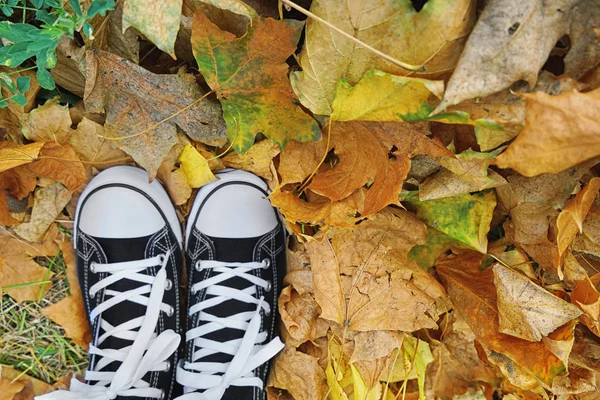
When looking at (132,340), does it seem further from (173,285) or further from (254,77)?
(254,77)

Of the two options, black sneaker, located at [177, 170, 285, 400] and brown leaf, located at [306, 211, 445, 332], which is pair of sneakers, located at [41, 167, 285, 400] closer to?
black sneaker, located at [177, 170, 285, 400]

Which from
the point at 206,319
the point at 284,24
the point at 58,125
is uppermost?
the point at 284,24

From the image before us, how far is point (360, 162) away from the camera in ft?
3.03

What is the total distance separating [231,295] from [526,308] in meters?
0.71

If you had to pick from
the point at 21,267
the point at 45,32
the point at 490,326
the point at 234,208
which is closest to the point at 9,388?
the point at 21,267

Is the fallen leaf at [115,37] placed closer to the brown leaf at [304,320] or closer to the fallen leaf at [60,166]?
the fallen leaf at [60,166]

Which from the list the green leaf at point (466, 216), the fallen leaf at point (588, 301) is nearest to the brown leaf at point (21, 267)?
the green leaf at point (466, 216)

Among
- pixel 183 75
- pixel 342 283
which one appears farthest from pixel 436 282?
pixel 183 75

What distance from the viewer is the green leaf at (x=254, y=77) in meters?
0.84

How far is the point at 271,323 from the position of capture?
4.31 feet

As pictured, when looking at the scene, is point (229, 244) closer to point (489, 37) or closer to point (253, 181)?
point (253, 181)

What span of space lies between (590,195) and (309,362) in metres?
0.73

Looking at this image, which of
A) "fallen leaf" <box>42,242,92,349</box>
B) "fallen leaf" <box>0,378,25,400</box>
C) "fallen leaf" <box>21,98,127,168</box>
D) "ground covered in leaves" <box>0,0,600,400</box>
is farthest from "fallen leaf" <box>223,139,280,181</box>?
"fallen leaf" <box>0,378,25,400</box>

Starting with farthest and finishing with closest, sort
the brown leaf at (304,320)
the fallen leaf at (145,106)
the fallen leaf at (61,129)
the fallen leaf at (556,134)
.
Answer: the brown leaf at (304,320)
the fallen leaf at (61,129)
the fallen leaf at (145,106)
the fallen leaf at (556,134)
